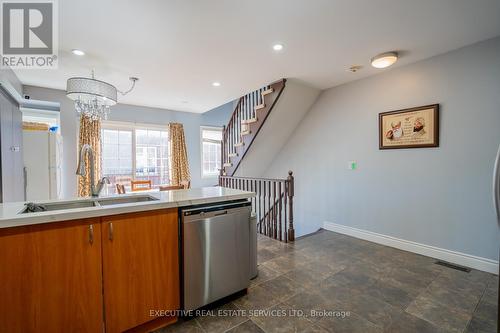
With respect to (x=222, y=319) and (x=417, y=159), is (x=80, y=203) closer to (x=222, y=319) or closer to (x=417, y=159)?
(x=222, y=319)

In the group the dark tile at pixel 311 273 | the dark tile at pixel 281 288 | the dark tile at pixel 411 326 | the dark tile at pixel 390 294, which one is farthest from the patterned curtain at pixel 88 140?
the dark tile at pixel 411 326

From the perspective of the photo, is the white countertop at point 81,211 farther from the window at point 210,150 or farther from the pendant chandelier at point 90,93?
the window at point 210,150

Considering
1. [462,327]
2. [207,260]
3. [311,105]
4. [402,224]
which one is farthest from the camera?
[311,105]

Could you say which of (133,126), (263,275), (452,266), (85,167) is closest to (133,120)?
(133,126)

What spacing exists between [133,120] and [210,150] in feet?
7.05

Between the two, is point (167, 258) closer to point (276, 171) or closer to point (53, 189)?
point (53, 189)

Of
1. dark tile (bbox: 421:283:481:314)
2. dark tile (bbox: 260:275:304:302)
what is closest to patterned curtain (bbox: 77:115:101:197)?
dark tile (bbox: 260:275:304:302)

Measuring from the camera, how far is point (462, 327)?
5.35ft

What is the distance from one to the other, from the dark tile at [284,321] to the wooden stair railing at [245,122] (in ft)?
9.06

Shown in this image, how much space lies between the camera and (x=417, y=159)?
2.91 metres

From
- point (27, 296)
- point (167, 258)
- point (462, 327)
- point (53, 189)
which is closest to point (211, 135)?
point (53, 189)

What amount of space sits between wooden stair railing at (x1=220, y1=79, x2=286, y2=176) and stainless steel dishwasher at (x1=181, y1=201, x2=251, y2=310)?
2.14 metres

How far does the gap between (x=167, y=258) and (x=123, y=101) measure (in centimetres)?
414

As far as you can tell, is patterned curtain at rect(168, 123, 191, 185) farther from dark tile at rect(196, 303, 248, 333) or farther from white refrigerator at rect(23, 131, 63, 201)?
dark tile at rect(196, 303, 248, 333)
